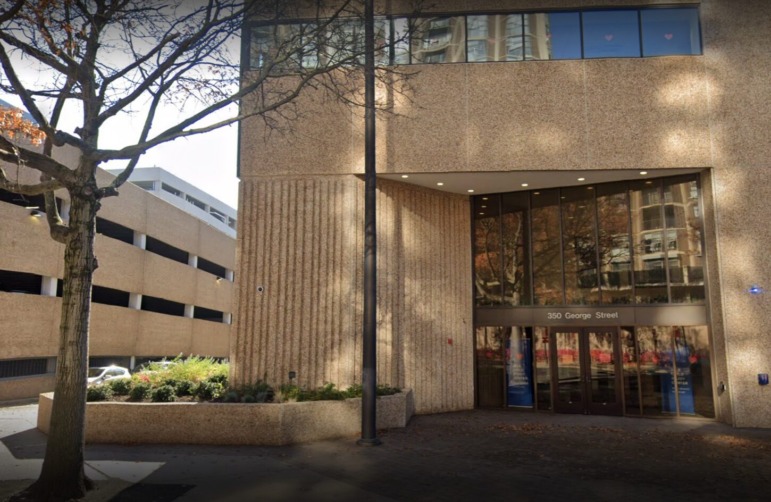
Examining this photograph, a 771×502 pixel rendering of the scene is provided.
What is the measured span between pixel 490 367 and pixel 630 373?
3961mm

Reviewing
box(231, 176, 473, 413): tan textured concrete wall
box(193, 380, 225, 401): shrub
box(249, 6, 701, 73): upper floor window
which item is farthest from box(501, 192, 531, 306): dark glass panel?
box(193, 380, 225, 401): shrub

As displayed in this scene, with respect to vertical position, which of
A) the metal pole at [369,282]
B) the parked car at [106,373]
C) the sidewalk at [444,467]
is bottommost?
the sidewalk at [444,467]

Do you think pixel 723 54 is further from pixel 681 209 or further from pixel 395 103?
pixel 395 103

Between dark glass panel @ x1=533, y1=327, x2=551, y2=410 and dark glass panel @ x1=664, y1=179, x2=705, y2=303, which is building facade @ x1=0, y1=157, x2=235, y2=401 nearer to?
dark glass panel @ x1=533, y1=327, x2=551, y2=410

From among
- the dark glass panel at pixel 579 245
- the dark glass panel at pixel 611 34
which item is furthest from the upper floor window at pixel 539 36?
the dark glass panel at pixel 579 245

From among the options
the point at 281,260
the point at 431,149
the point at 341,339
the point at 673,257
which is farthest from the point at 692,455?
the point at 281,260

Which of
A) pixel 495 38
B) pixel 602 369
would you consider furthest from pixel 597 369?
pixel 495 38

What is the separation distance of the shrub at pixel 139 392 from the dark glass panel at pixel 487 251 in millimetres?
9923

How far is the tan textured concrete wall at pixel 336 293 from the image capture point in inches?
602

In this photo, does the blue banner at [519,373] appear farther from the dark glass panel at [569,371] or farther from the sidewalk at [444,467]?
the sidewalk at [444,467]

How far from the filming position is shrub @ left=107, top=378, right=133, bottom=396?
1332cm

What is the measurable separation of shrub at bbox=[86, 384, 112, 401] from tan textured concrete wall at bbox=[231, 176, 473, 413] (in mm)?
3169

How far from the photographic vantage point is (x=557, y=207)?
1781 centimetres

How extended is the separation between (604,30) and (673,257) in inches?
261
